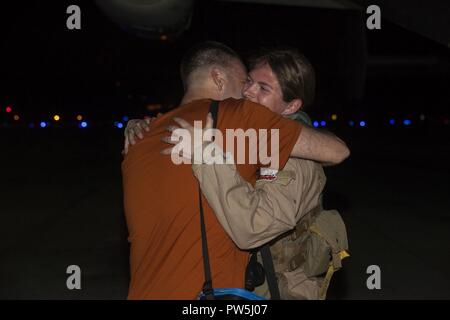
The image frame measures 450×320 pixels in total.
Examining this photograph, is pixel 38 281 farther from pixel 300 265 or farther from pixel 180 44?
pixel 180 44

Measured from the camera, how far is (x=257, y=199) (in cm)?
178

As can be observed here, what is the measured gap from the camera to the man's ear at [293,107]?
2238 mm

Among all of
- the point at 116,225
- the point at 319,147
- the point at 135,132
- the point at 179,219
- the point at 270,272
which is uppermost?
the point at 116,225

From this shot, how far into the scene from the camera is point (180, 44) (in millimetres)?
34562

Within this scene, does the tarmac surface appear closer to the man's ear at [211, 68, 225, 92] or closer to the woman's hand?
the woman's hand

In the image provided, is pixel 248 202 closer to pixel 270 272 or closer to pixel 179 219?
pixel 179 219

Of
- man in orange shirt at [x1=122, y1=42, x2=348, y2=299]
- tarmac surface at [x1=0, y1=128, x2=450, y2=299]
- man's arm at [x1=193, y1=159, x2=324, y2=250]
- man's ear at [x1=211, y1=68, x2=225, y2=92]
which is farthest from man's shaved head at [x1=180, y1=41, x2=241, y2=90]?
tarmac surface at [x1=0, y1=128, x2=450, y2=299]

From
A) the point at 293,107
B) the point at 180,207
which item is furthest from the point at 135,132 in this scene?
the point at 293,107

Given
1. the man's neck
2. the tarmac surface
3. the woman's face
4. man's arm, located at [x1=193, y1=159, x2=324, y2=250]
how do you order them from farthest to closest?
the tarmac surface
the woman's face
the man's neck
man's arm, located at [x1=193, y1=159, x2=324, y2=250]

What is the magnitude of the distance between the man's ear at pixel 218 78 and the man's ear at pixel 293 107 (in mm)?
279

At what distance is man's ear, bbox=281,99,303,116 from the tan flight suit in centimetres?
33

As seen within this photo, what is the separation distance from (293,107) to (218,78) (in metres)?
0.32

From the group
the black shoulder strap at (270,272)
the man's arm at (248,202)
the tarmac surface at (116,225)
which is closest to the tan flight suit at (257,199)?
the man's arm at (248,202)

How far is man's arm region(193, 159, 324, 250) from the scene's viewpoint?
1738 millimetres
